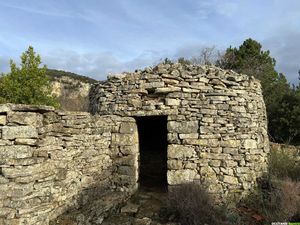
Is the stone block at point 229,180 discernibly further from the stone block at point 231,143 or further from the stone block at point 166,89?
the stone block at point 166,89

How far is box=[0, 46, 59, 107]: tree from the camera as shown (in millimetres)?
11805

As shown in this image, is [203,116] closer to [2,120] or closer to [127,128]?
[127,128]

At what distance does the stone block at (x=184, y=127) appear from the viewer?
5477mm

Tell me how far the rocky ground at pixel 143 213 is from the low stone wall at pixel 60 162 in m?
0.20

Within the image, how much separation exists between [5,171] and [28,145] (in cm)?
41

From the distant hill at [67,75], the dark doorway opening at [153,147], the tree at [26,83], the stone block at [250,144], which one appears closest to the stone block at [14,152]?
the stone block at [250,144]

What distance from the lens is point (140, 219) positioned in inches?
182

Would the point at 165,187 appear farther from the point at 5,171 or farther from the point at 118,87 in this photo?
the point at 5,171

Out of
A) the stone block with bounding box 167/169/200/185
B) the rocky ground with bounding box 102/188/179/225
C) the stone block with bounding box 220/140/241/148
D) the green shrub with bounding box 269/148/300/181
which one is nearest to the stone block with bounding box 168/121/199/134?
the stone block with bounding box 220/140/241/148

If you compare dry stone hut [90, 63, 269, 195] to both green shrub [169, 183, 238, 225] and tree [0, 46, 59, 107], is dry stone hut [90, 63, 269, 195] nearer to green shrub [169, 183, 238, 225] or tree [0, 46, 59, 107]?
green shrub [169, 183, 238, 225]

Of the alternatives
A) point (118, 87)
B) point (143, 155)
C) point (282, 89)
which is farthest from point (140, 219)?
point (282, 89)

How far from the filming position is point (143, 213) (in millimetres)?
4910

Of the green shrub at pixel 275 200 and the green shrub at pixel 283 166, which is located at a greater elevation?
the green shrub at pixel 283 166

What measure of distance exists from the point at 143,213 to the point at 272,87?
12790 millimetres
